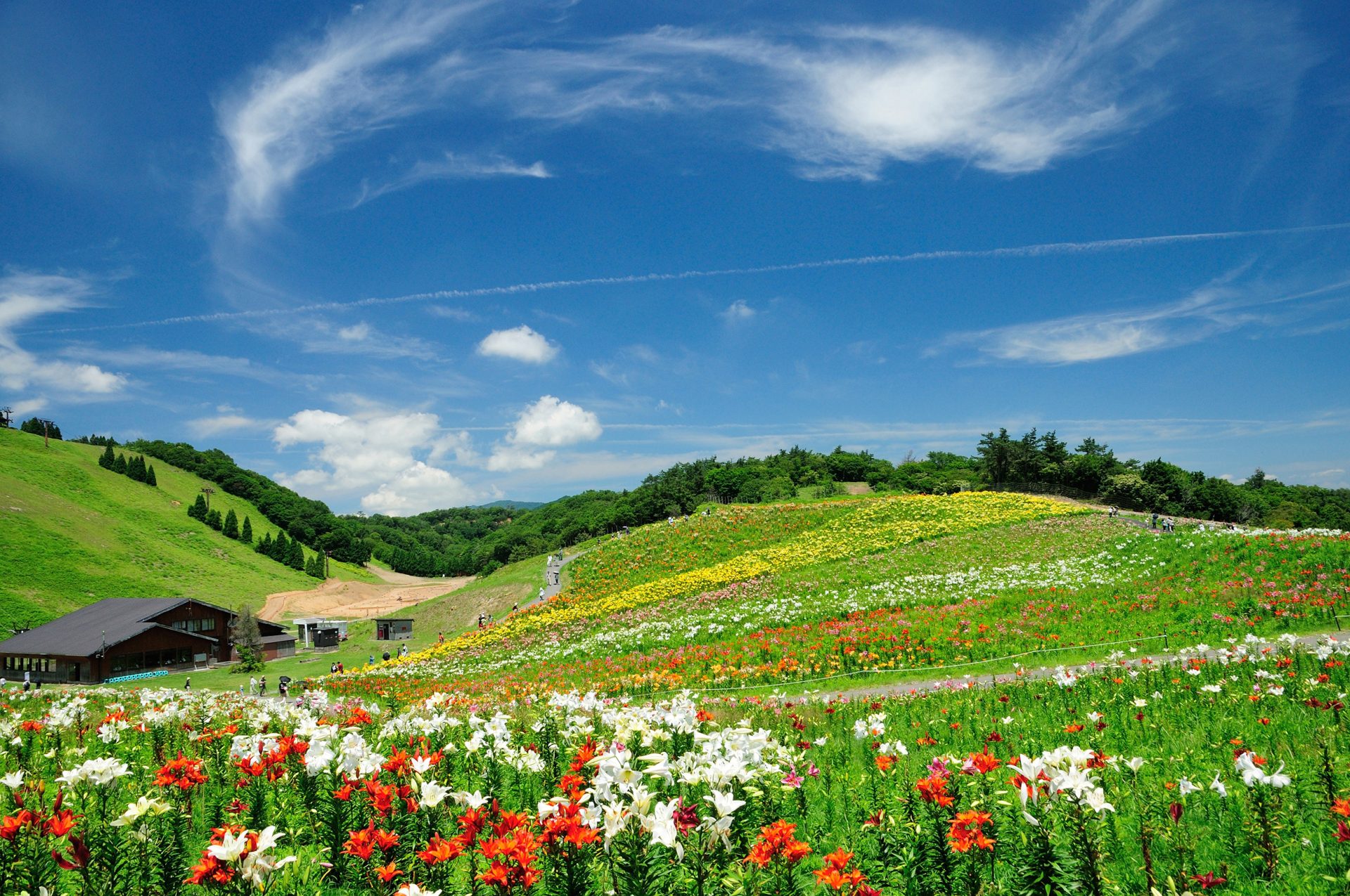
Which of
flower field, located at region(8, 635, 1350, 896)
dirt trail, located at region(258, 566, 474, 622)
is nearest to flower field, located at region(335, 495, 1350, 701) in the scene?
flower field, located at region(8, 635, 1350, 896)

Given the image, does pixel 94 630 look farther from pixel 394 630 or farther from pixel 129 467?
pixel 129 467

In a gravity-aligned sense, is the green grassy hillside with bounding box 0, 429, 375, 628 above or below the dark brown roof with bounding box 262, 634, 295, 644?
above

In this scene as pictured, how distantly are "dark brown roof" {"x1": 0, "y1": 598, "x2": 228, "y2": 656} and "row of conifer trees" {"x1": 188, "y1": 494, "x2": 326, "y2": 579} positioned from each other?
6307 centimetres

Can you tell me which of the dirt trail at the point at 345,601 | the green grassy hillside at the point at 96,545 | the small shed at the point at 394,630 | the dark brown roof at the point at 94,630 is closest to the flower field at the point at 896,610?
the small shed at the point at 394,630

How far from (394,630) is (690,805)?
53715 mm

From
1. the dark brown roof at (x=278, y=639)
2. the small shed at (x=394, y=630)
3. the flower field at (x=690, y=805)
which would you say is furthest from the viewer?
the dark brown roof at (x=278, y=639)

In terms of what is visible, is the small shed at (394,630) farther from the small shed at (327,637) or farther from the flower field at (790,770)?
the flower field at (790,770)

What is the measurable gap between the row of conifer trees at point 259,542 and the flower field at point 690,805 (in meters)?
120

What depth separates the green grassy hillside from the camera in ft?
229

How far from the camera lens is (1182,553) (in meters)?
24.9

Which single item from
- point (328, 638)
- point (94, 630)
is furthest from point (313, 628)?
point (94, 630)

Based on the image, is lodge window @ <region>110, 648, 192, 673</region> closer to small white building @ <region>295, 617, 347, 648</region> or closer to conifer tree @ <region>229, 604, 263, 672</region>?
conifer tree @ <region>229, 604, 263, 672</region>

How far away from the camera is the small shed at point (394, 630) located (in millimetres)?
52125

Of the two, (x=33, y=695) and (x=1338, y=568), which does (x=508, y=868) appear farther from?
(x=1338, y=568)
